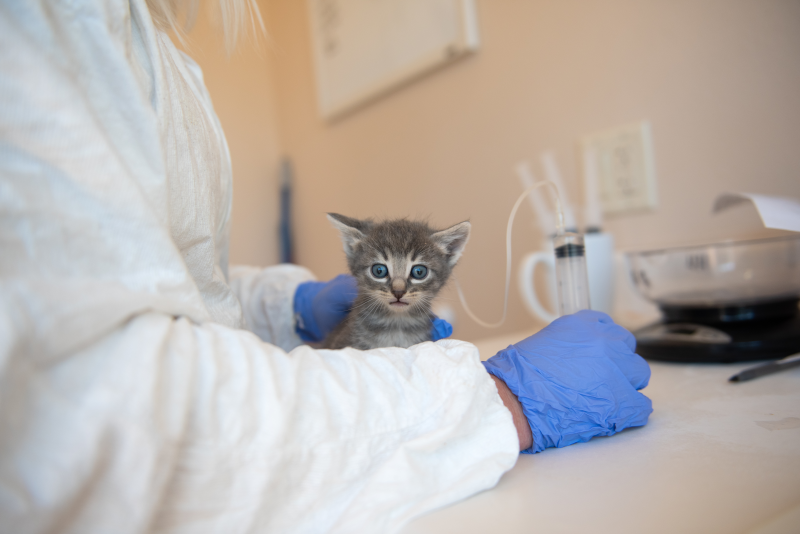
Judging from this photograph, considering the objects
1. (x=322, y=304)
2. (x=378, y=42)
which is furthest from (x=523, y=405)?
(x=378, y=42)

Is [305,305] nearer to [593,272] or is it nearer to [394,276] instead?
[394,276]

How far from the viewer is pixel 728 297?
3.72ft

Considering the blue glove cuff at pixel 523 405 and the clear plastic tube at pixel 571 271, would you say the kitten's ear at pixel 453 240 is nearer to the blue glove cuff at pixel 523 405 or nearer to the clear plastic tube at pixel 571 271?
the clear plastic tube at pixel 571 271

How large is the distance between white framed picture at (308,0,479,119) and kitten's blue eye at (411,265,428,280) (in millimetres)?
1036

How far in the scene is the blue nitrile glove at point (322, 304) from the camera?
1.25 m

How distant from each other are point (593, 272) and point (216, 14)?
1095 millimetres

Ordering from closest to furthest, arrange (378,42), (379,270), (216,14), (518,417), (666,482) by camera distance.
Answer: (666,482), (518,417), (216,14), (379,270), (378,42)

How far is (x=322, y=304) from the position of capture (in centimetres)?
126

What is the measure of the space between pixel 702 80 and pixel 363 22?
1472mm

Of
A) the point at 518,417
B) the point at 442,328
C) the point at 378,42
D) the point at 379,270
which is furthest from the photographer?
the point at 378,42

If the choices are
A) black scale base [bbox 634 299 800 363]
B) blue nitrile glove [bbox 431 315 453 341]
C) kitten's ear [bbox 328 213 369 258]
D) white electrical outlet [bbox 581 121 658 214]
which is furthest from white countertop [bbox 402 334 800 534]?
white electrical outlet [bbox 581 121 658 214]

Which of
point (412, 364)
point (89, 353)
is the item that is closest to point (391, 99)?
point (412, 364)

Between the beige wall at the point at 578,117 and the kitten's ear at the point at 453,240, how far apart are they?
0.31 metres

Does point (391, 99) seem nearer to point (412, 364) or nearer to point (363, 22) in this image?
point (363, 22)
